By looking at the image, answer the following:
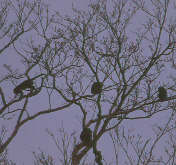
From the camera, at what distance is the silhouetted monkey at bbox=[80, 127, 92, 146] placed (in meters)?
7.05

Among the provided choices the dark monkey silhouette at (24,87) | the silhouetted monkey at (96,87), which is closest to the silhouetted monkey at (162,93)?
the silhouetted monkey at (96,87)

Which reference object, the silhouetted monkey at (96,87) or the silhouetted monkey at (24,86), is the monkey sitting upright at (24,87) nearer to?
the silhouetted monkey at (24,86)

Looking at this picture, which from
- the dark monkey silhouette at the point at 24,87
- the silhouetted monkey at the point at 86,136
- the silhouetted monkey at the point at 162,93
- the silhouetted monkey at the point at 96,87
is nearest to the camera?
the silhouetted monkey at the point at 86,136

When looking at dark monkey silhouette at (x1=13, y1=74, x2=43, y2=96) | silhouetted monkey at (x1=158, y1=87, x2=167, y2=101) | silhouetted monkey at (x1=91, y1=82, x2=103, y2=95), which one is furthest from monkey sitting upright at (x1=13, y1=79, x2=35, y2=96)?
silhouetted monkey at (x1=158, y1=87, x2=167, y2=101)

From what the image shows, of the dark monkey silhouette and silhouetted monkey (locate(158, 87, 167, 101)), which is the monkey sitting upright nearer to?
the dark monkey silhouette

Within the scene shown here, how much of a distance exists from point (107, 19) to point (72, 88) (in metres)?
2.06

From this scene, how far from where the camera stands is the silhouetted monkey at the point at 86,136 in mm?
7051

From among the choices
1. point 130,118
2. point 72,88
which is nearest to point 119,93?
point 130,118

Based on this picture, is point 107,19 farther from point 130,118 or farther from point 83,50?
point 130,118

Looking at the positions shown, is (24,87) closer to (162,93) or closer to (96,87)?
(96,87)

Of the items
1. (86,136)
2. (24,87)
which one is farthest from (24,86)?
(86,136)

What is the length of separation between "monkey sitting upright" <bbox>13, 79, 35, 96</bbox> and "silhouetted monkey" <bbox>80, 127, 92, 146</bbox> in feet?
6.15

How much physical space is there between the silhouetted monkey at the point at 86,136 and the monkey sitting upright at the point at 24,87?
188 centimetres

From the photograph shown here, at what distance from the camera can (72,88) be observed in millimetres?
7797
